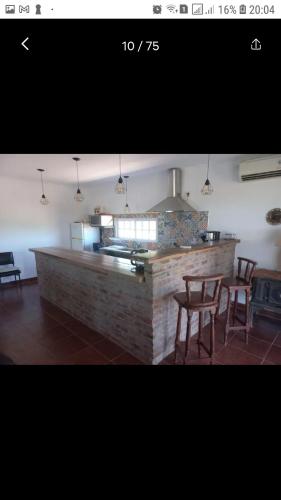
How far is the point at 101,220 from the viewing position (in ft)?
17.0

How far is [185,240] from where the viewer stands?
397 cm

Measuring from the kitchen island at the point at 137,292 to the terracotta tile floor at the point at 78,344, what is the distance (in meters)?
0.15

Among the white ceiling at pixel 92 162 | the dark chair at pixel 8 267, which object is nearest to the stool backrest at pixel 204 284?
the white ceiling at pixel 92 162

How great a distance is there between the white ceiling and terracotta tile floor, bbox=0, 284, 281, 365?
239 cm

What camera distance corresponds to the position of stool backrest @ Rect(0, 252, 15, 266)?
4.39m

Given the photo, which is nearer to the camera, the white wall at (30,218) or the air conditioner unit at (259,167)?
the air conditioner unit at (259,167)

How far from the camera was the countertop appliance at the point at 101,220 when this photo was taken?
17.0ft

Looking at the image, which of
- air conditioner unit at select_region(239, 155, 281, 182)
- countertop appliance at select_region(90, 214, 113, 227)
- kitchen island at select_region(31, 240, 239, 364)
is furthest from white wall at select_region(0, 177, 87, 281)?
air conditioner unit at select_region(239, 155, 281, 182)
